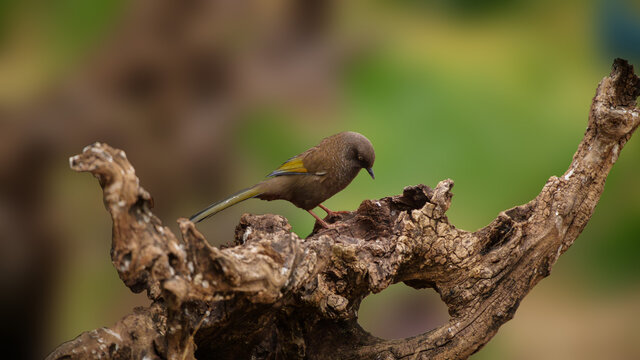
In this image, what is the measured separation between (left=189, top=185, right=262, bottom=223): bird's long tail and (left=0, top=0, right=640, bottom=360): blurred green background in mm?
1189

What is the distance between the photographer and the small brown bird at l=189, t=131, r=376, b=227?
3779 millimetres

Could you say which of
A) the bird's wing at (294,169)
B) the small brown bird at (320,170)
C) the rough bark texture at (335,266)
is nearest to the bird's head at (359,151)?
the small brown bird at (320,170)

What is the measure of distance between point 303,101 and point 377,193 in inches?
35.2

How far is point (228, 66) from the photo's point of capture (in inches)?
197

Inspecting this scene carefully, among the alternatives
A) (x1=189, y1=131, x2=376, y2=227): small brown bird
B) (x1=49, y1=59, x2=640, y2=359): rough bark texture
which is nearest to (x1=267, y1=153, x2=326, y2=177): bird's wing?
(x1=189, y1=131, x2=376, y2=227): small brown bird

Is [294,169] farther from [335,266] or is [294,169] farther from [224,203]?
[335,266]

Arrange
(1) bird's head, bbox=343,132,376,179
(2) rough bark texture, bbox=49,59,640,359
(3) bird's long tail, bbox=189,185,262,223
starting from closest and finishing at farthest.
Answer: (2) rough bark texture, bbox=49,59,640,359
(3) bird's long tail, bbox=189,185,262,223
(1) bird's head, bbox=343,132,376,179

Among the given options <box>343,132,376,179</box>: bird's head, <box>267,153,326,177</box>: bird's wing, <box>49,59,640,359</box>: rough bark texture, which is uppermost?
<box>343,132,376,179</box>: bird's head

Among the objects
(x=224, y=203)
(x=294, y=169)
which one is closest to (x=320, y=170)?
(x=294, y=169)

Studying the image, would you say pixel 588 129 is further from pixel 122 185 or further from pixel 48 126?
pixel 48 126

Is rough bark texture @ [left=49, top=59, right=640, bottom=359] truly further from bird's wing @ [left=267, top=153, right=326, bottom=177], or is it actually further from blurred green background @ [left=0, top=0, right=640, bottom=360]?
blurred green background @ [left=0, top=0, right=640, bottom=360]

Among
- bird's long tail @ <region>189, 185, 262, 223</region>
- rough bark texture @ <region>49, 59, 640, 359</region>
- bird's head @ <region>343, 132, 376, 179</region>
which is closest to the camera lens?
rough bark texture @ <region>49, 59, 640, 359</region>

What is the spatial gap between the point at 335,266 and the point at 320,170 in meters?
0.91

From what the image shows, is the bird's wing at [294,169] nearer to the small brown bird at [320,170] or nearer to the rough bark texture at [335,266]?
the small brown bird at [320,170]
